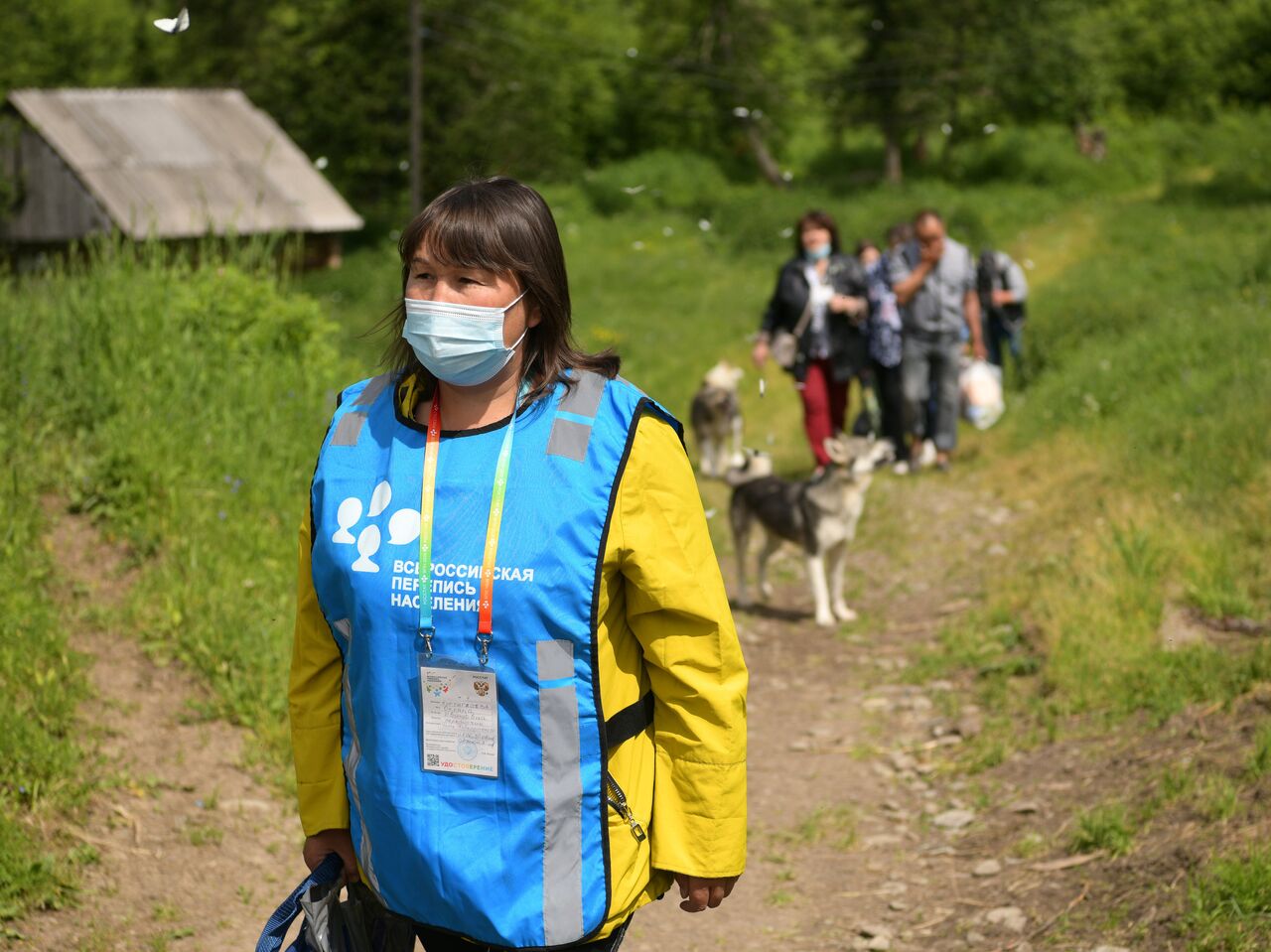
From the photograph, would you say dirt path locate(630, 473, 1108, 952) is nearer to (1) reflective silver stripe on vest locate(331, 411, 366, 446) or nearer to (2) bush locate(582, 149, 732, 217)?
(1) reflective silver stripe on vest locate(331, 411, 366, 446)

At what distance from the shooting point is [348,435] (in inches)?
94.1

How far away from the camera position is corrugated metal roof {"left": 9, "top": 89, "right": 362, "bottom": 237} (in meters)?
26.3

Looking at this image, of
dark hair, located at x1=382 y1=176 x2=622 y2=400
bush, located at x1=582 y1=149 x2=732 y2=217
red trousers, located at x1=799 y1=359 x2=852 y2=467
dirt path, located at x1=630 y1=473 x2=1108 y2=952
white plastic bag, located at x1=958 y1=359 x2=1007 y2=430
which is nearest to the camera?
dark hair, located at x1=382 y1=176 x2=622 y2=400

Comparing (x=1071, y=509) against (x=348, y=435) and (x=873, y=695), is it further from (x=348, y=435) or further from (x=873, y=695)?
(x=348, y=435)

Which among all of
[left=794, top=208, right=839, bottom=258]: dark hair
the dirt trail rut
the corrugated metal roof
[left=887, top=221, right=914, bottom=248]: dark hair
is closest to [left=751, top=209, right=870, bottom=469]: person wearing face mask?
[left=794, top=208, right=839, bottom=258]: dark hair

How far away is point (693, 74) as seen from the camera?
4131 cm

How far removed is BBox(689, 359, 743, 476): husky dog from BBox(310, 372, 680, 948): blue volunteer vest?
9374mm

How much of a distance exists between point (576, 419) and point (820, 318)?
746cm

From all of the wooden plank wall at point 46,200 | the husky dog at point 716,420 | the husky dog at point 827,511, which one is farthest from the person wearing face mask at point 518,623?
the wooden plank wall at point 46,200

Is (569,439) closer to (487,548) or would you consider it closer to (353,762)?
(487,548)

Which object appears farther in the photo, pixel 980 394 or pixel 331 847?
pixel 980 394

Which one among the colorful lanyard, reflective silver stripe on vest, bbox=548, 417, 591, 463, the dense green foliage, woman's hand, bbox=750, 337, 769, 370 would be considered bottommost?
woman's hand, bbox=750, 337, 769, 370

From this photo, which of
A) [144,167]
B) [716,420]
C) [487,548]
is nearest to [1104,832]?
[487,548]

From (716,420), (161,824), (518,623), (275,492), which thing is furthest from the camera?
(716,420)
